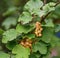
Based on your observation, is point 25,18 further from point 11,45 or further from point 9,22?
point 9,22

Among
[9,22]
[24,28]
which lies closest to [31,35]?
[24,28]

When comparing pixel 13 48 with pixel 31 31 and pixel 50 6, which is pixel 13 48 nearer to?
pixel 31 31

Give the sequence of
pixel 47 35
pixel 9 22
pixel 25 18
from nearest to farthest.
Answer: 1. pixel 25 18
2. pixel 47 35
3. pixel 9 22

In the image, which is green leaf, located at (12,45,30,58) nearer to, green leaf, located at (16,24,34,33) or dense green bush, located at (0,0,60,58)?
dense green bush, located at (0,0,60,58)

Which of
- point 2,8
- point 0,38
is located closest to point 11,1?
point 2,8

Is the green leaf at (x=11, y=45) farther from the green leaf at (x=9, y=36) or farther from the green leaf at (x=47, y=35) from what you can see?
the green leaf at (x=47, y=35)
